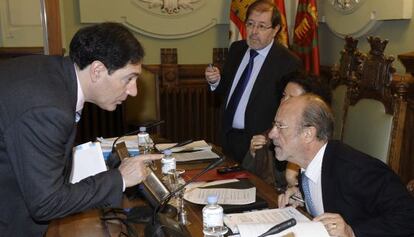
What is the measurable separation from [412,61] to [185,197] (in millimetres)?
1610

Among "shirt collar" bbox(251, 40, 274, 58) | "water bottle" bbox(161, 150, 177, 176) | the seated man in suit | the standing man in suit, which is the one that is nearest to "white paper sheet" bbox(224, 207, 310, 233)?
"water bottle" bbox(161, 150, 177, 176)

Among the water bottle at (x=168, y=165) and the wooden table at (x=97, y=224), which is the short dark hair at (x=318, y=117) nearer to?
the wooden table at (x=97, y=224)

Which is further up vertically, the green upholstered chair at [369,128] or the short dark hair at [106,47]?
the short dark hair at [106,47]

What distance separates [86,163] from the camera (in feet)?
5.72

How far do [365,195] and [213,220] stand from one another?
483 millimetres

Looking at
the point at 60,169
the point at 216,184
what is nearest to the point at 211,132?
the point at 216,184

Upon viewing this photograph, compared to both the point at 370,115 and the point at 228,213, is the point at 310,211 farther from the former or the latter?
the point at 370,115

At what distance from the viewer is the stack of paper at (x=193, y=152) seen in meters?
2.26

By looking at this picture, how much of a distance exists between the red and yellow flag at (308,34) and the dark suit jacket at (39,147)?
8.62 ft

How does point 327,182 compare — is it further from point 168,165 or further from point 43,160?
point 43,160

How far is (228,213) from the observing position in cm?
155

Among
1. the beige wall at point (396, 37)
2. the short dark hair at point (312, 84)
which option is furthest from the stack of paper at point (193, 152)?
the beige wall at point (396, 37)

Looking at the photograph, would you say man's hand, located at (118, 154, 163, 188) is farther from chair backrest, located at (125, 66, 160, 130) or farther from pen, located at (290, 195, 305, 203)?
chair backrest, located at (125, 66, 160, 130)

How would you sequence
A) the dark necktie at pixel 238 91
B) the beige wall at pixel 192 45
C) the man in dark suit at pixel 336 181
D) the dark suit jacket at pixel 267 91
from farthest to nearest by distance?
the beige wall at pixel 192 45
the dark necktie at pixel 238 91
the dark suit jacket at pixel 267 91
the man in dark suit at pixel 336 181
